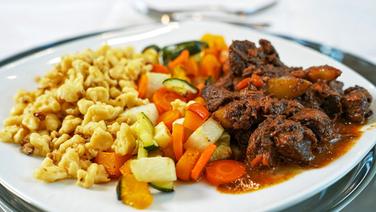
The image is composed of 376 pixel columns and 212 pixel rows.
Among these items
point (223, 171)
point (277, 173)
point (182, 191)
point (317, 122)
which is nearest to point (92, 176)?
point (182, 191)

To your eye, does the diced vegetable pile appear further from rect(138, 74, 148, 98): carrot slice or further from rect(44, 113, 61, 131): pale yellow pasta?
rect(44, 113, 61, 131): pale yellow pasta

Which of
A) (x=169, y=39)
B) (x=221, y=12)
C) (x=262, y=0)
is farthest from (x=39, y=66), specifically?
(x=262, y=0)

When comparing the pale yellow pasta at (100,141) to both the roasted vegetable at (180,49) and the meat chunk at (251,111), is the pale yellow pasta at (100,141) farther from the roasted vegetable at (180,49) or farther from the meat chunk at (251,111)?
the roasted vegetable at (180,49)

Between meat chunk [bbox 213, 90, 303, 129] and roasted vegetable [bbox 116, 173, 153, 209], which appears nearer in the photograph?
roasted vegetable [bbox 116, 173, 153, 209]

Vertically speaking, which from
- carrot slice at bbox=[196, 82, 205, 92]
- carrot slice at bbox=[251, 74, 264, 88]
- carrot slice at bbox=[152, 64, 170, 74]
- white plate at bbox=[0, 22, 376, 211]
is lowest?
white plate at bbox=[0, 22, 376, 211]

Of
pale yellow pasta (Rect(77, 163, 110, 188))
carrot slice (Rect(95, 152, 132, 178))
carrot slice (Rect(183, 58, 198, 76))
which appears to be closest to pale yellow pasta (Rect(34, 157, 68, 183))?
pale yellow pasta (Rect(77, 163, 110, 188))

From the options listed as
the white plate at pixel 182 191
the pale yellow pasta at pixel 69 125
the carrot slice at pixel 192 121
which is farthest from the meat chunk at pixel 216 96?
the pale yellow pasta at pixel 69 125

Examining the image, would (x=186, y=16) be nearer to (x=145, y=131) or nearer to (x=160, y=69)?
(x=160, y=69)
